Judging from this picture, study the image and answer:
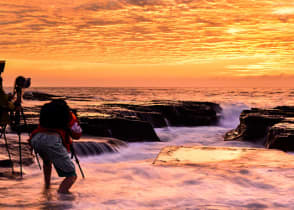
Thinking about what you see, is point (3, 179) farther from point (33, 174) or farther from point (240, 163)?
point (240, 163)

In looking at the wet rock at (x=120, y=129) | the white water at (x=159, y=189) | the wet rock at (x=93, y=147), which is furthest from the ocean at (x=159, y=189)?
the wet rock at (x=120, y=129)

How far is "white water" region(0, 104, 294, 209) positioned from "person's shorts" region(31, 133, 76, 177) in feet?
1.46

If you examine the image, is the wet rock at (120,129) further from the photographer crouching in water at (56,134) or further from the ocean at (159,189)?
the photographer crouching in water at (56,134)

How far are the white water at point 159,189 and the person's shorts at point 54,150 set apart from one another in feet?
1.46

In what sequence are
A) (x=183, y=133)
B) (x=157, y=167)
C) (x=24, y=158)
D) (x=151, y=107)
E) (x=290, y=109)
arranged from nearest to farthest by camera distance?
1. (x=157, y=167)
2. (x=24, y=158)
3. (x=183, y=133)
4. (x=290, y=109)
5. (x=151, y=107)

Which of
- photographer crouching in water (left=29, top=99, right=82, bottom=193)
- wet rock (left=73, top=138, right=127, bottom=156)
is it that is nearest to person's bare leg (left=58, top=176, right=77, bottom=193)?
photographer crouching in water (left=29, top=99, right=82, bottom=193)

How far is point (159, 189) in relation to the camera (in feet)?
20.6

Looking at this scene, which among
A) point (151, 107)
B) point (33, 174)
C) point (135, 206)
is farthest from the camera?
point (151, 107)

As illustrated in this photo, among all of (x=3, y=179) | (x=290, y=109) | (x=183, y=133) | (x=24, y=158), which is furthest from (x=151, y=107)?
(x=3, y=179)

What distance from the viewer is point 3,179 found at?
258 inches

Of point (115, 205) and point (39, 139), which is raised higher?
point (39, 139)

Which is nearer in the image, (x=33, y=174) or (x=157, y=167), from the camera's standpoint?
(x=33, y=174)

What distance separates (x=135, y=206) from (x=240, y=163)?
3.77 metres

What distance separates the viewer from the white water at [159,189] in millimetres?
5305
